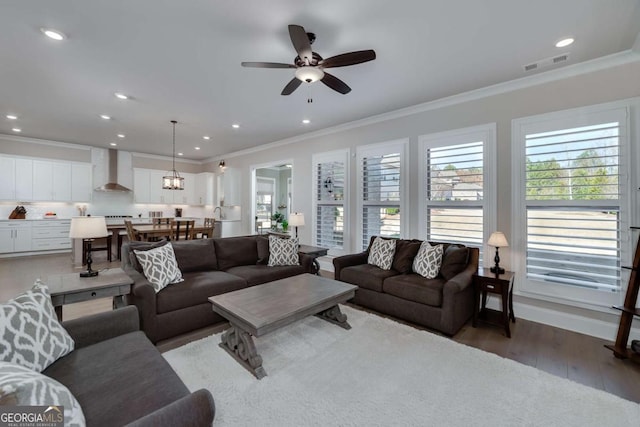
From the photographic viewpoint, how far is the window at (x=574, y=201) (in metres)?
2.84

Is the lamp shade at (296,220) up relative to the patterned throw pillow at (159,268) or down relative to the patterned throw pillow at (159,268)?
up

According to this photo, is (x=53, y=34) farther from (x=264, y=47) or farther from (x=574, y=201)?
(x=574, y=201)

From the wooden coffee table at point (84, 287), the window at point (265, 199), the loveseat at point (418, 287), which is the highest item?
the window at point (265, 199)

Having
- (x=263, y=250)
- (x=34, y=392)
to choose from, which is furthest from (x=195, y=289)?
(x=34, y=392)

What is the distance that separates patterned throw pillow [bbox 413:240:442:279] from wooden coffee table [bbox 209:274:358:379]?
1056mm

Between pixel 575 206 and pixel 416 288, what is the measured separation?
1944 millimetres

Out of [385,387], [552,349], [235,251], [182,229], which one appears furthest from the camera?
[182,229]

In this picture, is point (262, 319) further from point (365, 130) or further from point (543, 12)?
point (365, 130)

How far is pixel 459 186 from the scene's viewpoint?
388cm

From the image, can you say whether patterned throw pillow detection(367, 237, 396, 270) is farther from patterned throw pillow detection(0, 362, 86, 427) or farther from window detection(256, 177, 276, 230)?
window detection(256, 177, 276, 230)

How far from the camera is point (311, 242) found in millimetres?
5891

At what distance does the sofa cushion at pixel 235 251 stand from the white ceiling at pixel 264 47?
81.8 inches

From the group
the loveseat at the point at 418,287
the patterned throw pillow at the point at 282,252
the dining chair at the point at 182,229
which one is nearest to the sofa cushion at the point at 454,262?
the loveseat at the point at 418,287

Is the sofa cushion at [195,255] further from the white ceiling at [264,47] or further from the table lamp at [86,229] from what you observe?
the white ceiling at [264,47]
